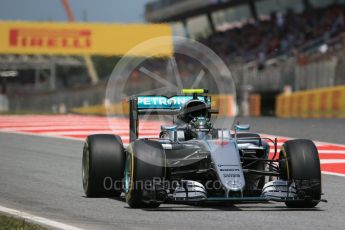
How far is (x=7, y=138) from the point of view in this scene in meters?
17.5

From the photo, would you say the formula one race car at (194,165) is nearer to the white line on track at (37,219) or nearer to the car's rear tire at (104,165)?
the car's rear tire at (104,165)

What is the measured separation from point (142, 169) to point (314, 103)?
19282mm

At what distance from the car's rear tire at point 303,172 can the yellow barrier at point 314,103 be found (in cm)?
1615

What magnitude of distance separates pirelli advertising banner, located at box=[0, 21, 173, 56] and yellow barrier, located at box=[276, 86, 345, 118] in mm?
18881

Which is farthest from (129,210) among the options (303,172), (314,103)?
(314,103)

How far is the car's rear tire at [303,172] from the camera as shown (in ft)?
26.2

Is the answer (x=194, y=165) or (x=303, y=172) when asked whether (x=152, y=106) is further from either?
(x=303, y=172)

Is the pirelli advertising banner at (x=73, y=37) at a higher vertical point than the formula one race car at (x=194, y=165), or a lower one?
higher

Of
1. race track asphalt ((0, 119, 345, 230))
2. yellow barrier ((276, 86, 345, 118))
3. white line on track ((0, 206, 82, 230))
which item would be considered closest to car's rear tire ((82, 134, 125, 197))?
race track asphalt ((0, 119, 345, 230))

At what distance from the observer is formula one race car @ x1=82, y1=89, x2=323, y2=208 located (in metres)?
7.83

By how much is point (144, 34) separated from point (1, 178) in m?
38.1

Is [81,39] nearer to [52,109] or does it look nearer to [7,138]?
[52,109]

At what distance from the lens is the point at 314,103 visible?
2659 centimetres

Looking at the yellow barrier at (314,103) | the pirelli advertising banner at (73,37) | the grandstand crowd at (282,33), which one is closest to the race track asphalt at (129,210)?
the yellow barrier at (314,103)
